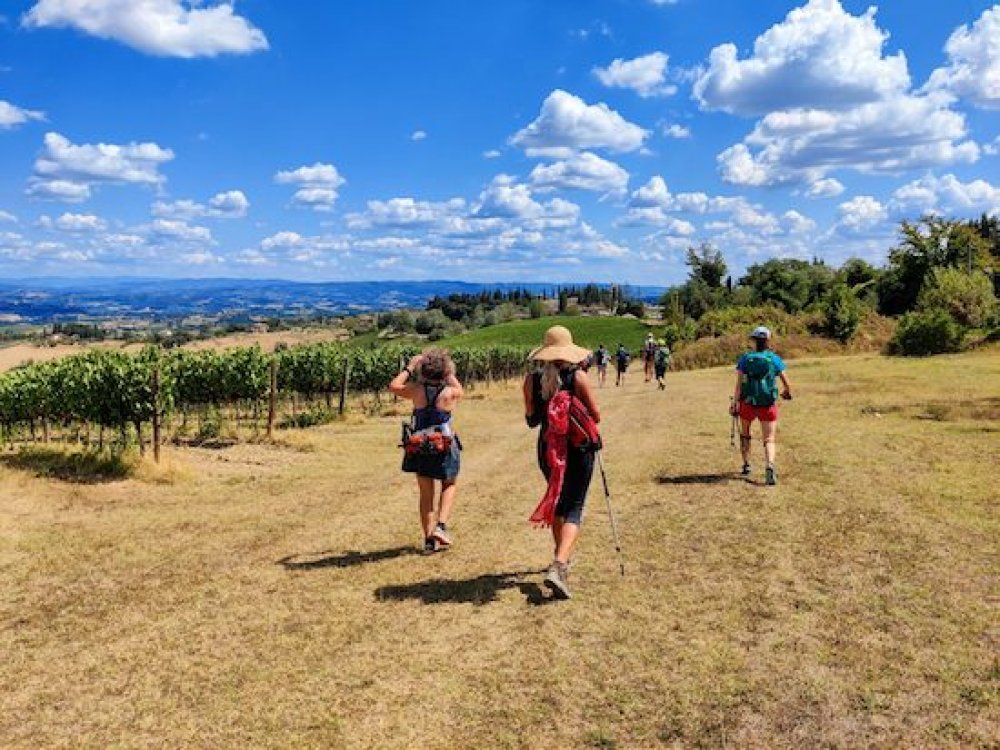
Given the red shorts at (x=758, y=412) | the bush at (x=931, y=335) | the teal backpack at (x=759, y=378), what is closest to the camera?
the teal backpack at (x=759, y=378)

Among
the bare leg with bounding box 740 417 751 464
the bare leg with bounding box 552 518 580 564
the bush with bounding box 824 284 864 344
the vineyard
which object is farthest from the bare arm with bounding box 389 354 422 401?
the bush with bounding box 824 284 864 344

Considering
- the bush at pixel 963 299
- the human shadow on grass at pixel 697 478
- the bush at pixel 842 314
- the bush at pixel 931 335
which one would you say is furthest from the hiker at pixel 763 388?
the bush at pixel 842 314

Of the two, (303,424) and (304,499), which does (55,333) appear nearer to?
(303,424)

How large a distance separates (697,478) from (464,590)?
18.9 feet

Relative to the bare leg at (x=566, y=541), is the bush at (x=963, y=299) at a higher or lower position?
higher

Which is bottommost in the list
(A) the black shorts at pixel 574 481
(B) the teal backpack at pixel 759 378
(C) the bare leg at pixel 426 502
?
(C) the bare leg at pixel 426 502

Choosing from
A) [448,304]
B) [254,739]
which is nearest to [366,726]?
[254,739]

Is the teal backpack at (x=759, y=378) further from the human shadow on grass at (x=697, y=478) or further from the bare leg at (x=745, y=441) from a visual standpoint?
the human shadow on grass at (x=697, y=478)

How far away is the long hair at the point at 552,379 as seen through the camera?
6.54m

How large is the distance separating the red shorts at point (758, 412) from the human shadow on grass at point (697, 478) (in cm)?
96

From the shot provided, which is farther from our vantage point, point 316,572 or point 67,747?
point 316,572

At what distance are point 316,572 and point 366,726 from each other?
3111mm

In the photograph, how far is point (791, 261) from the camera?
9131 cm

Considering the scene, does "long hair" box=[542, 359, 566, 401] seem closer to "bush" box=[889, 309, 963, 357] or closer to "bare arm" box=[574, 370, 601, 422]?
"bare arm" box=[574, 370, 601, 422]
